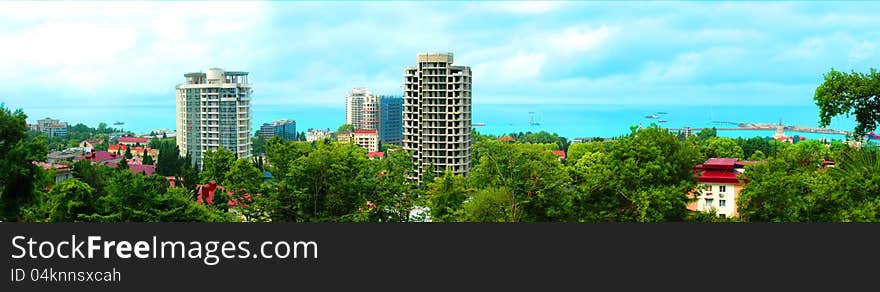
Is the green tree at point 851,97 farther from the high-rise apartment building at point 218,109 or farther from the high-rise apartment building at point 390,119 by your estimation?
the high-rise apartment building at point 390,119

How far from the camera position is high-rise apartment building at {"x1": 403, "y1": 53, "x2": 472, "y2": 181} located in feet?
138

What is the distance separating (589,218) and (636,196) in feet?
2.73

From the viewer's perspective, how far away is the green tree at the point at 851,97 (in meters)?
12.4

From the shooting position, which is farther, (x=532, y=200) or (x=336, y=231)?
(x=532, y=200)

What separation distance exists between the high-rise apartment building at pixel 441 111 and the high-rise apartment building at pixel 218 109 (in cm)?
2187

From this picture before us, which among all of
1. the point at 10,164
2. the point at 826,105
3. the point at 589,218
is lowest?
the point at 589,218

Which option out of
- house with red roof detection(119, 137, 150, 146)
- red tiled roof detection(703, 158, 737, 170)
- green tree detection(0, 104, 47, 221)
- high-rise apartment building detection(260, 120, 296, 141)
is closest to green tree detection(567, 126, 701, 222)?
red tiled roof detection(703, 158, 737, 170)

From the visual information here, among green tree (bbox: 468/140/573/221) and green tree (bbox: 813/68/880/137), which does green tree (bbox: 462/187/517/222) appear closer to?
green tree (bbox: 468/140/573/221)

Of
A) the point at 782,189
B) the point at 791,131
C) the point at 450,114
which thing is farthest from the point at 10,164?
the point at 791,131

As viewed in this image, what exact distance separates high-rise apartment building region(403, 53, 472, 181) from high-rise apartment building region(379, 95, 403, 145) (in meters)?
44.0

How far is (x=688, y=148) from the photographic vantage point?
13.6m

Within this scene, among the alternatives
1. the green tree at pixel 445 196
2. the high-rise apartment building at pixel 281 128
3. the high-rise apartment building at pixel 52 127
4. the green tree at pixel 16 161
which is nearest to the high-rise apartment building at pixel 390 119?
the high-rise apartment building at pixel 281 128

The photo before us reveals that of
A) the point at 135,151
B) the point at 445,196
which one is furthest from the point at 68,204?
the point at 135,151

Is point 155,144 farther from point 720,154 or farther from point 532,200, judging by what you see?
point 532,200
